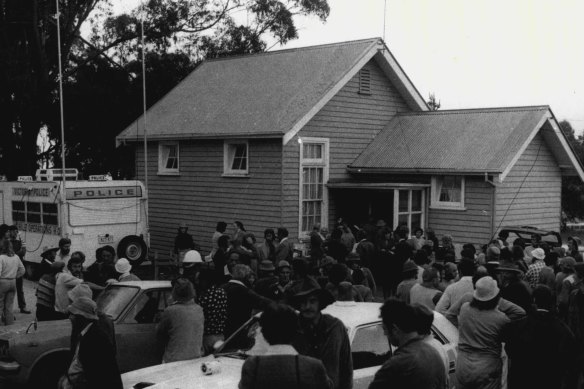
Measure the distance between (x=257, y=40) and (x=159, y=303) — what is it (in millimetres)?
26922

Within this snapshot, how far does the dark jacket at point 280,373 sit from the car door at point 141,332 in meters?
4.49

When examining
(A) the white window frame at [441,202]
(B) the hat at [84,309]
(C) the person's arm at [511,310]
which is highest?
(A) the white window frame at [441,202]

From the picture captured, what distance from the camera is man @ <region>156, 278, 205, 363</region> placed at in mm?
7641

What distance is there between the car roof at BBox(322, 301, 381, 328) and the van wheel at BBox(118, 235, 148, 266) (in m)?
12.5

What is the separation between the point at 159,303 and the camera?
947 cm

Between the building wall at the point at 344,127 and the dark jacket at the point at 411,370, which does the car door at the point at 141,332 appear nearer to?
the dark jacket at the point at 411,370

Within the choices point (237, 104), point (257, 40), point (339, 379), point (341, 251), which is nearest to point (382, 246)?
point (341, 251)

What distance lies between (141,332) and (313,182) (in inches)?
475

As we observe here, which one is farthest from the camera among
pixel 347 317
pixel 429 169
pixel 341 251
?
pixel 429 169

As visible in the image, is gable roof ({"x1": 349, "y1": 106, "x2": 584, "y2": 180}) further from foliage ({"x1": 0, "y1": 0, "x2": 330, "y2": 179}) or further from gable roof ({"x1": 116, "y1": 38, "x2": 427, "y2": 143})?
foliage ({"x1": 0, "y1": 0, "x2": 330, "y2": 179})

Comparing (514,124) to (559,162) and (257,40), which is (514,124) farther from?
(257,40)

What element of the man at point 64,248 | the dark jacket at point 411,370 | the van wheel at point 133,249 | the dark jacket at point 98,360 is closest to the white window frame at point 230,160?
the van wheel at point 133,249

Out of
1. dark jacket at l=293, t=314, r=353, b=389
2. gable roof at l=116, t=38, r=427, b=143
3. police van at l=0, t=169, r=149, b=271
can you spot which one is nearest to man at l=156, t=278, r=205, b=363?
dark jacket at l=293, t=314, r=353, b=389

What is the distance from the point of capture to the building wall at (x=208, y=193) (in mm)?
20094
